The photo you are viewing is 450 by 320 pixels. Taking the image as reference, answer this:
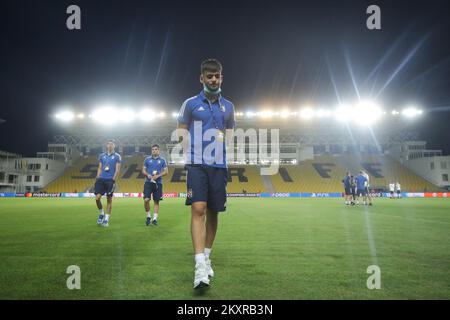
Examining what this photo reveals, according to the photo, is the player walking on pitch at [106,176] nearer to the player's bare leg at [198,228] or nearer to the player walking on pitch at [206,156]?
the player walking on pitch at [206,156]

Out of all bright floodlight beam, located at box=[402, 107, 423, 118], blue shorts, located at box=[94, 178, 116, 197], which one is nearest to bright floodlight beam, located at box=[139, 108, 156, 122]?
bright floodlight beam, located at box=[402, 107, 423, 118]

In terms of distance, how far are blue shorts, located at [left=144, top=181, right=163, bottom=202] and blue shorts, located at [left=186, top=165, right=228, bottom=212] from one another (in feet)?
20.2

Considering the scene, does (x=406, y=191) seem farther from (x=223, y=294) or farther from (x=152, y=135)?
(x=223, y=294)

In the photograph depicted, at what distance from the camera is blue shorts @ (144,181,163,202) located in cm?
986

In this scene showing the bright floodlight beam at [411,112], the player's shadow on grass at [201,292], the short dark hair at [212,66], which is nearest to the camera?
the player's shadow on grass at [201,292]

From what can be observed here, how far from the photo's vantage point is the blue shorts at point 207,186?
12.9 ft

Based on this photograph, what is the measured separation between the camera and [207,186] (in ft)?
13.1

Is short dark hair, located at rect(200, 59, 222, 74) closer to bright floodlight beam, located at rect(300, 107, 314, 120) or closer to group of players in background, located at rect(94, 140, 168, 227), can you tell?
group of players in background, located at rect(94, 140, 168, 227)

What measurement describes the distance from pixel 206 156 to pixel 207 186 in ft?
1.23

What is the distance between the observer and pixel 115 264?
175 inches

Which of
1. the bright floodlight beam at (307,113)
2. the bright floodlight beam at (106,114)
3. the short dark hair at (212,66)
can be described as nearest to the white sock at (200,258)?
the short dark hair at (212,66)

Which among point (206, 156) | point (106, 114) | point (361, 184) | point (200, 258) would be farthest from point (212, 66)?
point (106, 114)
